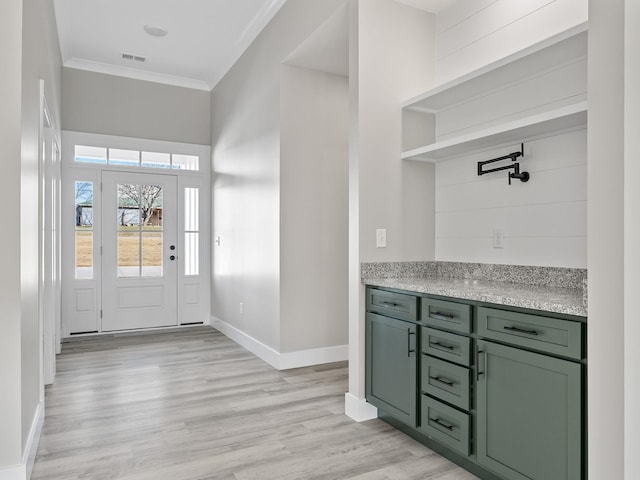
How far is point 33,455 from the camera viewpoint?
2.33 meters

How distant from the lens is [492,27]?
288 cm

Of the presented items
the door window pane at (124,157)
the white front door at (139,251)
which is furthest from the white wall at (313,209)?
the door window pane at (124,157)

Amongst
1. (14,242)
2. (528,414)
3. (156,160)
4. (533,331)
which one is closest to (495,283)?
(533,331)

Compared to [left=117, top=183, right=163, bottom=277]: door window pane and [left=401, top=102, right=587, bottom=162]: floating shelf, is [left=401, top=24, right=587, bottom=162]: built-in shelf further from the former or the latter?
[left=117, top=183, right=163, bottom=277]: door window pane

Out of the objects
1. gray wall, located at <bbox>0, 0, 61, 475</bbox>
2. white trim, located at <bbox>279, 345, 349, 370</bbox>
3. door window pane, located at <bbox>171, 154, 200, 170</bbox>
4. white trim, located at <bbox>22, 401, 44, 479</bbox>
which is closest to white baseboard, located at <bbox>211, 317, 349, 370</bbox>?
white trim, located at <bbox>279, 345, 349, 370</bbox>

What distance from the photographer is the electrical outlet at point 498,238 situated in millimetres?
2762

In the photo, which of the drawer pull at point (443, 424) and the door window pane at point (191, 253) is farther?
the door window pane at point (191, 253)

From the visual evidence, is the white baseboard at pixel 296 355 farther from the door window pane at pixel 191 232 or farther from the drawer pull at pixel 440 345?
the drawer pull at pixel 440 345

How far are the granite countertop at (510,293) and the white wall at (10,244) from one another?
188 cm

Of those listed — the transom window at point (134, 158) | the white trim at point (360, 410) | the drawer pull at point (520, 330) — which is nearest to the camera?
the drawer pull at point (520, 330)

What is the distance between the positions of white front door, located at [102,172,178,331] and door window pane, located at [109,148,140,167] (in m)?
0.14

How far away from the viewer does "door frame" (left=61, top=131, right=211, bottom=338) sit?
17.4 ft

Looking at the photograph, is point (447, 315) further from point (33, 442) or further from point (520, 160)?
point (33, 442)

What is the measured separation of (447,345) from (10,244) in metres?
2.14
